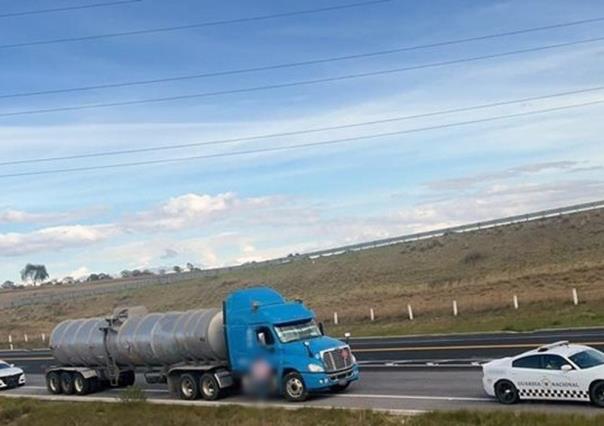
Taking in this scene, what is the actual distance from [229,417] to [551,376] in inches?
308

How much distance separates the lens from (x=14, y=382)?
1346 inches

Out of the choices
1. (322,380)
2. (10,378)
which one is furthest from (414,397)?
(10,378)

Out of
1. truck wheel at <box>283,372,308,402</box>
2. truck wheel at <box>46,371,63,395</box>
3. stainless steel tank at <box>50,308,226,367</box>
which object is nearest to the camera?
truck wheel at <box>283,372,308,402</box>

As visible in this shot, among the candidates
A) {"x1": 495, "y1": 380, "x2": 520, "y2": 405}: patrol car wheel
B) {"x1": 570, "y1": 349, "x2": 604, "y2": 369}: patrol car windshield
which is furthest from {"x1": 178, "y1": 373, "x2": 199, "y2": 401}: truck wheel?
{"x1": 570, "y1": 349, "x2": 604, "y2": 369}: patrol car windshield

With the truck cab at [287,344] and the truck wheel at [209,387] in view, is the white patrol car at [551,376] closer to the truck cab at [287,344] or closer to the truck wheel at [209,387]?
the truck cab at [287,344]

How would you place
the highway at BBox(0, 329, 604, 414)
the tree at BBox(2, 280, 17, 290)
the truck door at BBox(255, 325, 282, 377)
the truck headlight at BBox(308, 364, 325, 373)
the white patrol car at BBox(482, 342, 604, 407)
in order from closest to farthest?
the white patrol car at BBox(482, 342, 604, 407) → the highway at BBox(0, 329, 604, 414) → the truck door at BBox(255, 325, 282, 377) → the truck headlight at BBox(308, 364, 325, 373) → the tree at BBox(2, 280, 17, 290)

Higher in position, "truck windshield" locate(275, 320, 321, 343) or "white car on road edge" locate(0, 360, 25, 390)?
"truck windshield" locate(275, 320, 321, 343)

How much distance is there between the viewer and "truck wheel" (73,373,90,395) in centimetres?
2972

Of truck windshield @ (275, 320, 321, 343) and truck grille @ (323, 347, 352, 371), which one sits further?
truck windshield @ (275, 320, 321, 343)

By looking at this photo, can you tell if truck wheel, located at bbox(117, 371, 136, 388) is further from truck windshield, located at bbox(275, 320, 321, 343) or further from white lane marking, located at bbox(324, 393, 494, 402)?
white lane marking, located at bbox(324, 393, 494, 402)

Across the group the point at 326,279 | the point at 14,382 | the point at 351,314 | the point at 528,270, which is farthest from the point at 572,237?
the point at 14,382

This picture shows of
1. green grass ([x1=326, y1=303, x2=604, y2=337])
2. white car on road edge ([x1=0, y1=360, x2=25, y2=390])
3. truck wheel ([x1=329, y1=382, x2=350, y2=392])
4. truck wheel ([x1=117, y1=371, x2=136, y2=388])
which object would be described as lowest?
truck wheel ([x1=329, y1=382, x2=350, y2=392])

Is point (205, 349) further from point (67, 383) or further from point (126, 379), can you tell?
point (67, 383)

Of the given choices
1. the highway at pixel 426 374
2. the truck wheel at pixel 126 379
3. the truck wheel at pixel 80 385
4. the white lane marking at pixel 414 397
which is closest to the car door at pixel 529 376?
the highway at pixel 426 374
